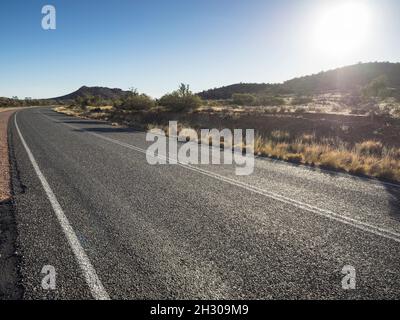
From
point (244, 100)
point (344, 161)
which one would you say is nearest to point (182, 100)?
point (244, 100)

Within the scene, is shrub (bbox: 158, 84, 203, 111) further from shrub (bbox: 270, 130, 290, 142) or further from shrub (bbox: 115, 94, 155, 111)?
shrub (bbox: 270, 130, 290, 142)

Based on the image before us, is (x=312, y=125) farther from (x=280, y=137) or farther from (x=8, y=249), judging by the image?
(x=8, y=249)

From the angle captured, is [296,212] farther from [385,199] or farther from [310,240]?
[385,199]

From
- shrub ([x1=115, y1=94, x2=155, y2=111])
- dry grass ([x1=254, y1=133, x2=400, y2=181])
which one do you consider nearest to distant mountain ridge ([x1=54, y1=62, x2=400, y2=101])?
shrub ([x1=115, y1=94, x2=155, y2=111])

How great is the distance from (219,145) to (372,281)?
38.3ft

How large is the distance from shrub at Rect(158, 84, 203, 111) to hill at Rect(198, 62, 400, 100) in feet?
148

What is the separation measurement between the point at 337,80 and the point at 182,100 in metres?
66.1

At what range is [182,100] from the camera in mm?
38062

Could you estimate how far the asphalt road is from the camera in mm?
3551

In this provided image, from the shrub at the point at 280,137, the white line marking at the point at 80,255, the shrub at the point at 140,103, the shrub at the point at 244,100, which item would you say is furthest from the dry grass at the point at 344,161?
the shrub at the point at 244,100

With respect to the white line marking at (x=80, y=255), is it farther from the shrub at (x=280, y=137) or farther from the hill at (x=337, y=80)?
the hill at (x=337, y=80)

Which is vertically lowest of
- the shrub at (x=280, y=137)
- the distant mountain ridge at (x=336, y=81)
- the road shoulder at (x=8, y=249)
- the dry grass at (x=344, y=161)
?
the road shoulder at (x=8, y=249)

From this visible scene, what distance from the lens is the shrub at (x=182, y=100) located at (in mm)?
37938

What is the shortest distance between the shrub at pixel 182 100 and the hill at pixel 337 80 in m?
45.0
